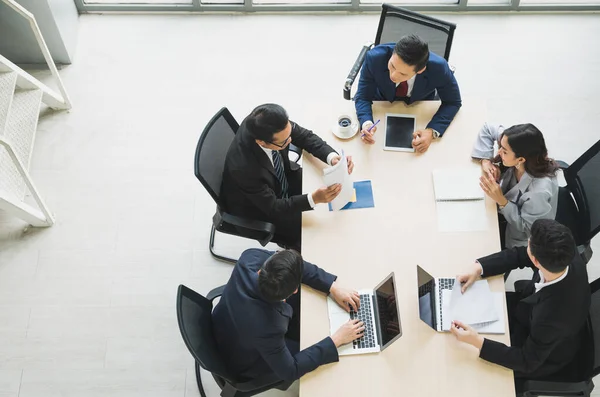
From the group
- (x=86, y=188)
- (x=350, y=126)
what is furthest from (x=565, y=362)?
(x=86, y=188)

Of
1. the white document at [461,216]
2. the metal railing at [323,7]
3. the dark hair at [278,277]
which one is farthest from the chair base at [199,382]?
the metal railing at [323,7]

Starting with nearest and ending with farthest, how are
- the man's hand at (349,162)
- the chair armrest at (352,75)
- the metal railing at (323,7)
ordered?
1. the man's hand at (349,162)
2. the chair armrest at (352,75)
3. the metal railing at (323,7)

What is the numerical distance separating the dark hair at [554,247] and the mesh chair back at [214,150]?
1515 millimetres

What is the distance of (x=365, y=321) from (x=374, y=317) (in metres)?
0.05

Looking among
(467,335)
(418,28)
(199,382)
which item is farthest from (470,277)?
(199,382)

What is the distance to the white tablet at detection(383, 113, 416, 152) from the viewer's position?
3.03 metres

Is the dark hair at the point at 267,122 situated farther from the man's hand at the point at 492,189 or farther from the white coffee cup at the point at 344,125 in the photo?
the man's hand at the point at 492,189

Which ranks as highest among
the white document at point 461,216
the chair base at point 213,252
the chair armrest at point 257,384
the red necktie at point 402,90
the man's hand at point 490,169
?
the red necktie at point 402,90

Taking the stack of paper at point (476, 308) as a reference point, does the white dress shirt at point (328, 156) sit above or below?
above

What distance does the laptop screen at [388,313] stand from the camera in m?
2.45

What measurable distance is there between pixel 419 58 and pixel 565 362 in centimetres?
156

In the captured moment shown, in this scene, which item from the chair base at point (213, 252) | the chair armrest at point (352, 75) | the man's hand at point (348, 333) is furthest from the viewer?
the chair base at point (213, 252)

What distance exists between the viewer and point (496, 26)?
462 cm

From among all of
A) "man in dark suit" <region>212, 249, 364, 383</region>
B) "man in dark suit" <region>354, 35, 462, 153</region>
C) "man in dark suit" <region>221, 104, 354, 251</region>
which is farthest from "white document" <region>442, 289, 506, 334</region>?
"man in dark suit" <region>354, 35, 462, 153</region>
